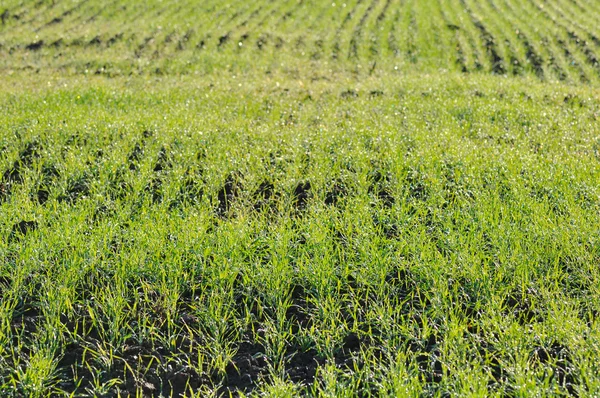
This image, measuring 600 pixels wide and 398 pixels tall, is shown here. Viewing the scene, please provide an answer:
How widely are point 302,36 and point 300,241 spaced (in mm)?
11555

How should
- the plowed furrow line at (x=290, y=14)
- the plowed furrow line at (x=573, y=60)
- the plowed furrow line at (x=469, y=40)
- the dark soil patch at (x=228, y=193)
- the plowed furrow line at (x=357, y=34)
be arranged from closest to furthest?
the dark soil patch at (x=228, y=193)
the plowed furrow line at (x=573, y=60)
the plowed furrow line at (x=469, y=40)
the plowed furrow line at (x=357, y=34)
the plowed furrow line at (x=290, y=14)

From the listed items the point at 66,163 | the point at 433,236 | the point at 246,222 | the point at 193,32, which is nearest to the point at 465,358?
the point at 433,236

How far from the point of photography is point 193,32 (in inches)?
586

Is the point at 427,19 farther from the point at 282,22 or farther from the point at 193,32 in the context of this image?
the point at 193,32

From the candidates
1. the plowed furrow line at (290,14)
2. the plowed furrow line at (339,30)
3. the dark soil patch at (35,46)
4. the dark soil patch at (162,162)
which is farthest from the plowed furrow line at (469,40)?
the dark soil patch at (35,46)

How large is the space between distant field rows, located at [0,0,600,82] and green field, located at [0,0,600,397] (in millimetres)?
3437

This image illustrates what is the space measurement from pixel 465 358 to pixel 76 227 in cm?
268

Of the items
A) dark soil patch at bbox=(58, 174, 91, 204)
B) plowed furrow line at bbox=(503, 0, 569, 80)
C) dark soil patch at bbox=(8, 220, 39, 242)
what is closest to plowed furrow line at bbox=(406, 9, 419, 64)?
plowed furrow line at bbox=(503, 0, 569, 80)

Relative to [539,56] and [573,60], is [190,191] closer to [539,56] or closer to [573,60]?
[539,56]

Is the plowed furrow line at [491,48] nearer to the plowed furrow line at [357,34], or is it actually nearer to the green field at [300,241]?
the plowed furrow line at [357,34]

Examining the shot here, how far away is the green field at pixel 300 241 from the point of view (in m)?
2.98

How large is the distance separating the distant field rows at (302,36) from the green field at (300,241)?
3.44 metres

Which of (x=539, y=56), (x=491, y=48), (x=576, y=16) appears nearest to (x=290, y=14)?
(x=491, y=48)

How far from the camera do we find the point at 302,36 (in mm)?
14938
